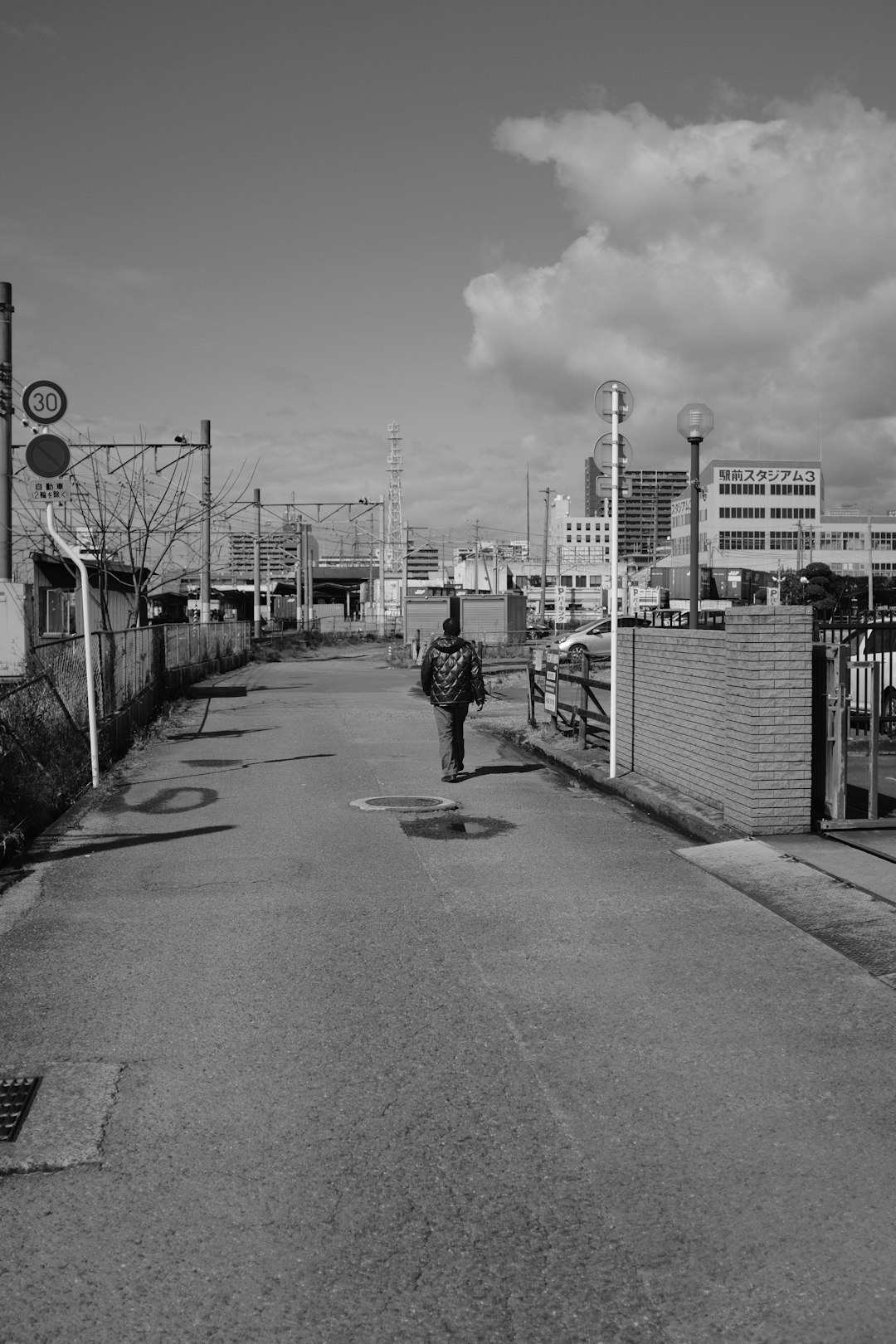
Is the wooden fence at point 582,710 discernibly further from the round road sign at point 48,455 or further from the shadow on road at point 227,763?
the round road sign at point 48,455

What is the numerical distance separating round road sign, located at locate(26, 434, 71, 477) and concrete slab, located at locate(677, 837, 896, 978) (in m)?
7.77

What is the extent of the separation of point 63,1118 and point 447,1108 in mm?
1422

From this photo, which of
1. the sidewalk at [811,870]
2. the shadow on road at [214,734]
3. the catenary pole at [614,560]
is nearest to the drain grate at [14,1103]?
the sidewalk at [811,870]

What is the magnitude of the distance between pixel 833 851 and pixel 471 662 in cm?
530

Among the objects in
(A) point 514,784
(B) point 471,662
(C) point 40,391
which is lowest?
(A) point 514,784

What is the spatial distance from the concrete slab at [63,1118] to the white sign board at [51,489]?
8.95m

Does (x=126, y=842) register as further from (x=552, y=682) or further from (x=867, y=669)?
(x=552, y=682)

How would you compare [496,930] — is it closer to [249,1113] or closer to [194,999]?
[194,999]

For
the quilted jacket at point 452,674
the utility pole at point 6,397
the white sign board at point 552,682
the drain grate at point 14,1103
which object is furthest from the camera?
the white sign board at point 552,682

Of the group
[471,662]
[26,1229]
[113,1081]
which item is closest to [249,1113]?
[113,1081]

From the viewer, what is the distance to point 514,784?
44.4ft

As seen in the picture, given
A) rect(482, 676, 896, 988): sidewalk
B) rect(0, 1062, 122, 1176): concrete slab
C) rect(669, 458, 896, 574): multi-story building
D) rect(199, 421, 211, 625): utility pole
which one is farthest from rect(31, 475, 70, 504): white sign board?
rect(669, 458, 896, 574): multi-story building

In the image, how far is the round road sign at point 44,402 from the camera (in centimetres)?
1309

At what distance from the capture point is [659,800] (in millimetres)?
11305
